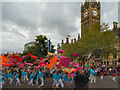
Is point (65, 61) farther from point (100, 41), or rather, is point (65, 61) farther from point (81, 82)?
point (100, 41)

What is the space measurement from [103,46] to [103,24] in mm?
5138

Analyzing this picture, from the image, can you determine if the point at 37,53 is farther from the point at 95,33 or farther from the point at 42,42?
the point at 95,33

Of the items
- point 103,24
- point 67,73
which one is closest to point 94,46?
point 103,24

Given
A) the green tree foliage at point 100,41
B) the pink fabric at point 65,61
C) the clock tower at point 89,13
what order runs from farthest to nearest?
1. the clock tower at point 89,13
2. the green tree foliage at point 100,41
3. the pink fabric at point 65,61

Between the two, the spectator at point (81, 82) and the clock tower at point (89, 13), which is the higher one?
the clock tower at point (89, 13)

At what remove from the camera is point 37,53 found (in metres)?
34.3

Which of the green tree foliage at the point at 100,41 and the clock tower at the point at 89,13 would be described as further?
the clock tower at the point at 89,13

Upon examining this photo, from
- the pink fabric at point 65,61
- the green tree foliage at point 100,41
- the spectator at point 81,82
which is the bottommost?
the spectator at point 81,82

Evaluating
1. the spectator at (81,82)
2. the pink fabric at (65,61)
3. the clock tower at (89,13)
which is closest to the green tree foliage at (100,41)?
the pink fabric at (65,61)

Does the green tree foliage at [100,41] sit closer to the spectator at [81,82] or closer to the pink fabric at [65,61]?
the pink fabric at [65,61]

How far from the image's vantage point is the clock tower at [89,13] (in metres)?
69.1

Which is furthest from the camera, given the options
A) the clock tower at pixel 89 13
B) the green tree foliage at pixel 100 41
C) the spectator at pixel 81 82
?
the clock tower at pixel 89 13

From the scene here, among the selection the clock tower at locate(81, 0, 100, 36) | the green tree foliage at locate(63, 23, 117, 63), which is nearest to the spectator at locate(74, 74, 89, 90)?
the green tree foliage at locate(63, 23, 117, 63)

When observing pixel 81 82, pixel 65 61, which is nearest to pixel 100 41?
pixel 65 61
